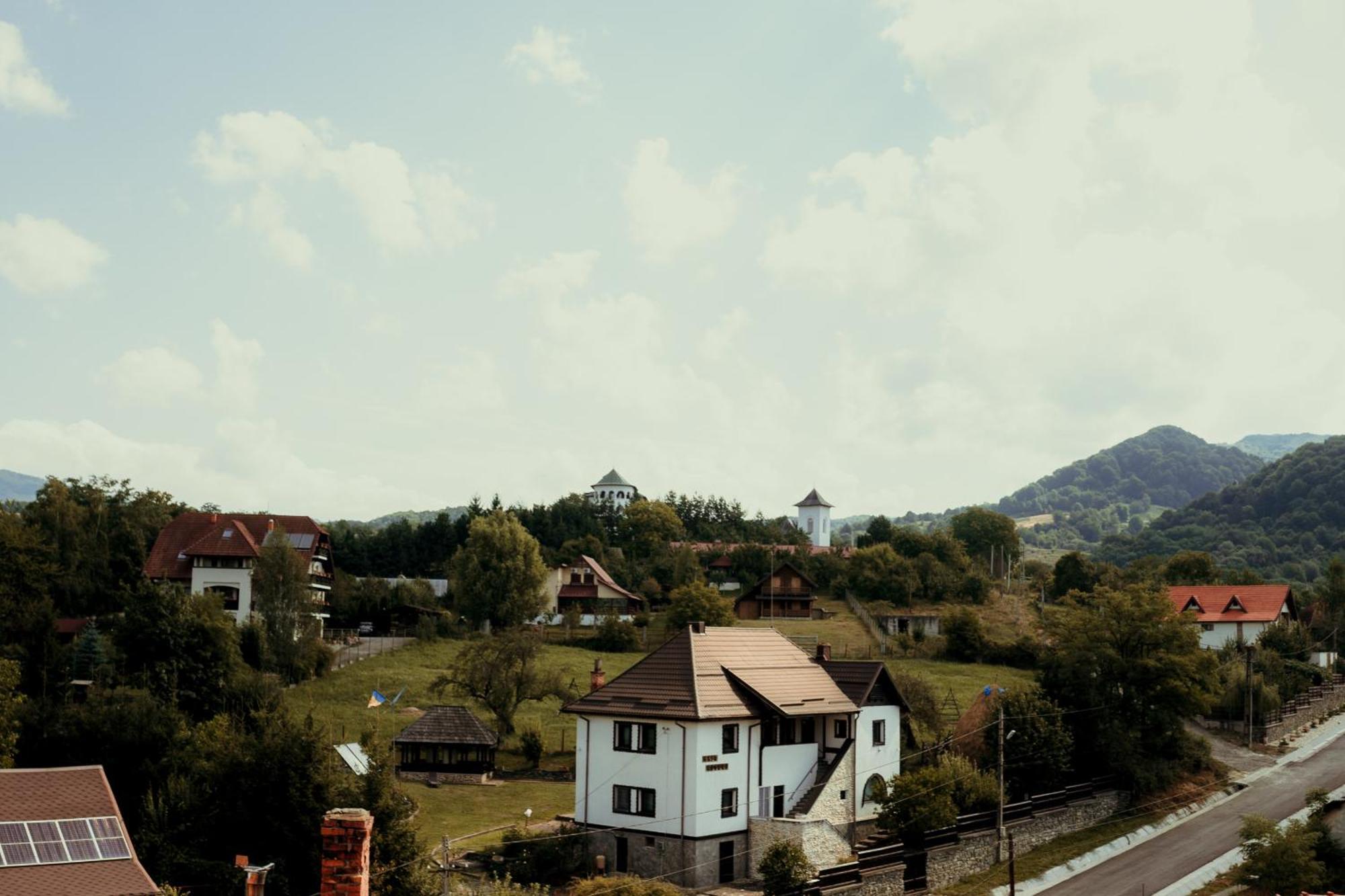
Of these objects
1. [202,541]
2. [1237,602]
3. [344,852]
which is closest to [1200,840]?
[344,852]

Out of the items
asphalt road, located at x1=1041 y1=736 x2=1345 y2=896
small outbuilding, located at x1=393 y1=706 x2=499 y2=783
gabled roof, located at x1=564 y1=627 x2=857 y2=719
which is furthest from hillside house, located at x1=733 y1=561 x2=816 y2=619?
gabled roof, located at x1=564 y1=627 x2=857 y2=719

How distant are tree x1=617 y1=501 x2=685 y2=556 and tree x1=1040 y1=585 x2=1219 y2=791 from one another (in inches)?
2683

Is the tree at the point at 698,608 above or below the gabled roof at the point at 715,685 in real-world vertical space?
above

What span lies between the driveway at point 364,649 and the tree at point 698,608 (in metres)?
18.5

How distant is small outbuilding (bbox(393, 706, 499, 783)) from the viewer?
174 feet

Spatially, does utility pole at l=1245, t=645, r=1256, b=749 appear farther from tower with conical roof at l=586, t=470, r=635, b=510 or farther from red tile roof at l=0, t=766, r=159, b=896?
tower with conical roof at l=586, t=470, r=635, b=510

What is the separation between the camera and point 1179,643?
52.2 meters

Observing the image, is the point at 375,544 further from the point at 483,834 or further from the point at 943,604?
the point at 483,834

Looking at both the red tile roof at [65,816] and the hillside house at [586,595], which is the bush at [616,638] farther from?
the red tile roof at [65,816]

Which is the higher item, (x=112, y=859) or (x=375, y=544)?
(x=375, y=544)

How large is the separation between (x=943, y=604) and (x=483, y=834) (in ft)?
206

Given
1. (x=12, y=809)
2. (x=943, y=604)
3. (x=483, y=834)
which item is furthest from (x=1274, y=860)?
(x=943, y=604)

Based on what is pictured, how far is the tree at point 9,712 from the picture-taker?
49.3 meters

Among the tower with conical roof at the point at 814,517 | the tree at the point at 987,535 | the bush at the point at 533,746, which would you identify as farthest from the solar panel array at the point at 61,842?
the tower with conical roof at the point at 814,517
